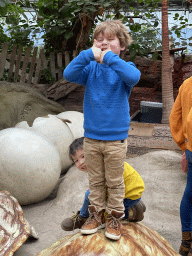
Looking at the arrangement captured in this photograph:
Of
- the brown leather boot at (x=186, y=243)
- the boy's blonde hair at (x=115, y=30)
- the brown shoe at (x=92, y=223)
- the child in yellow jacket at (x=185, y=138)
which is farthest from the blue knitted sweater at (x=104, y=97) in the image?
the brown leather boot at (x=186, y=243)

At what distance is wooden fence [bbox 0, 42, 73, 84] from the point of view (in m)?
5.75

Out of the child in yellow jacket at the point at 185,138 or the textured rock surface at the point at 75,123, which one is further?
the textured rock surface at the point at 75,123

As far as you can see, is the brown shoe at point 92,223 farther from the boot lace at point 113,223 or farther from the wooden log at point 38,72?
the wooden log at point 38,72

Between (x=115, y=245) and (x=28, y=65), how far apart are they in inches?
192

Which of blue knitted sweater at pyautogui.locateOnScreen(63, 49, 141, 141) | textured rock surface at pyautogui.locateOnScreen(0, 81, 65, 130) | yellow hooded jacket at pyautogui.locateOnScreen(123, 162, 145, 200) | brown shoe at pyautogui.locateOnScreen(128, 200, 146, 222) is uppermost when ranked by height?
blue knitted sweater at pyautogui.locateOnScreen(63, 49, 141, 141)

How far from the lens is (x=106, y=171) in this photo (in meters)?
1.88

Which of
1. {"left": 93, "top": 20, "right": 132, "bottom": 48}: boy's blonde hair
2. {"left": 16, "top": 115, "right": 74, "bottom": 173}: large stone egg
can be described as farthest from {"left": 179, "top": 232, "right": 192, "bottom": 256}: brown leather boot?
{"left": 16, "top": 115, "right": 74, "bottom": 173}: large stone egg

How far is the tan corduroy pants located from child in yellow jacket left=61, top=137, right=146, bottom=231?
17cm

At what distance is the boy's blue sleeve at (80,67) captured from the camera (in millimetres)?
1820

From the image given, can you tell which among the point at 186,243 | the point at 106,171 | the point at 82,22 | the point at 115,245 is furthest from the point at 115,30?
the point at 82,22

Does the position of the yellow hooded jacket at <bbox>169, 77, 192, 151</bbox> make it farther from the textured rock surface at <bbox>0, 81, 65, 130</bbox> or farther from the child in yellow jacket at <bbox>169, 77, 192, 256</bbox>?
the textured rock surface at <bbox>0, 81, 65, 130</bbox>

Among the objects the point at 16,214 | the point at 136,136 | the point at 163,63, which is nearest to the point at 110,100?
the point at 16,214

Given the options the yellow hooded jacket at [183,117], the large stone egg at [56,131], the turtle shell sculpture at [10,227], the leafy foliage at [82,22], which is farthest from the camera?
the leafy foliage at [82,22]

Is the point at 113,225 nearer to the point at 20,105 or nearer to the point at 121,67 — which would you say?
the point at 121,67
